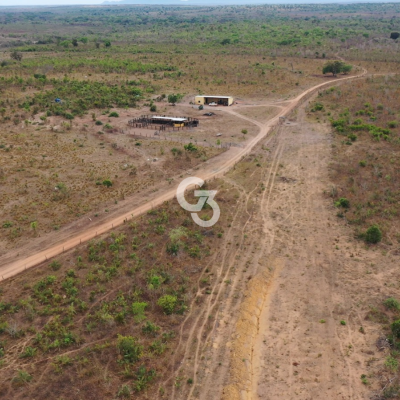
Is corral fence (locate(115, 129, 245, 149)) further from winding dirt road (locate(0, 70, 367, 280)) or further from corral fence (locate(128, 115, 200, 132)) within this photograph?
corral fence (locate(128, 115, 200, 132))

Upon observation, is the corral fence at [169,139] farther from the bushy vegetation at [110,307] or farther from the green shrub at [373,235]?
the green shrub at [373,235]

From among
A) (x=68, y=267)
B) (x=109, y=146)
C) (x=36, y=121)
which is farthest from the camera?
(x=36, y=121)

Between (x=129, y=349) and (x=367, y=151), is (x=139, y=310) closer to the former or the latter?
(x=129, y=349)

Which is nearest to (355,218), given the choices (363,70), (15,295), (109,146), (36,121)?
(15,295)

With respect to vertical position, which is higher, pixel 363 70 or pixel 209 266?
pixel 363 70

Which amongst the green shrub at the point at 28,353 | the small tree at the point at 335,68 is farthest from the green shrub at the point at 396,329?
the small tree at the point at 335,68

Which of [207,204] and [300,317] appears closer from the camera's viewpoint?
[300,317]

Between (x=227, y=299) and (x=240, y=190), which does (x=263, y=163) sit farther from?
(x=227, y=299)
